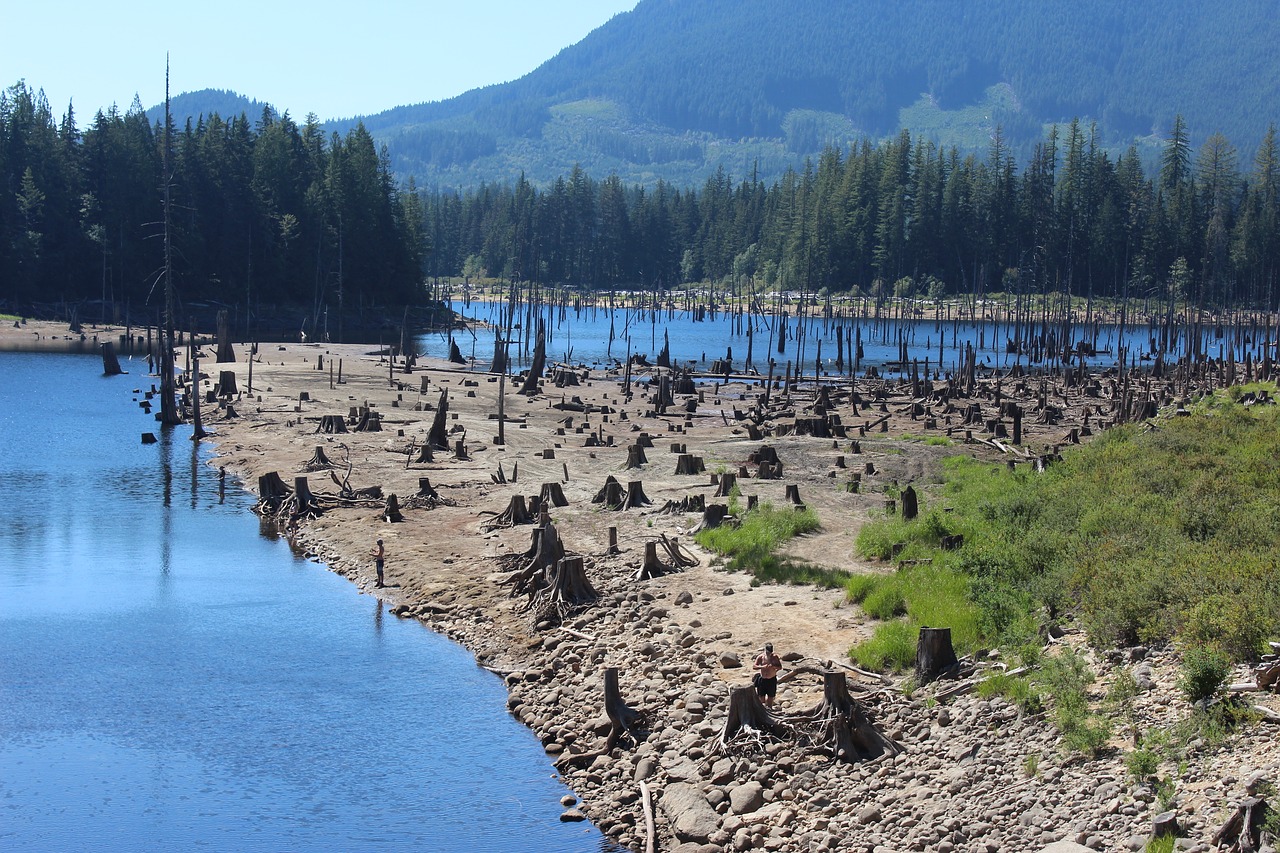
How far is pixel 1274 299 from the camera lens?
134 m

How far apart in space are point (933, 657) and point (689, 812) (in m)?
3.94

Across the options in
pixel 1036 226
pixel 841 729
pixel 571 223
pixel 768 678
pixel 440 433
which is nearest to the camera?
pixel 841 729

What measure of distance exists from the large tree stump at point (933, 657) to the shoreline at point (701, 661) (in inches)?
17.2

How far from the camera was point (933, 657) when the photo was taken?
648 inches

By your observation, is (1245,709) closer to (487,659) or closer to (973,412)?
(487,659)

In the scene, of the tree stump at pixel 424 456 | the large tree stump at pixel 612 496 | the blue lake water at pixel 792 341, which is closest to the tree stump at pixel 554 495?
the large tree stump at pixel 612 496

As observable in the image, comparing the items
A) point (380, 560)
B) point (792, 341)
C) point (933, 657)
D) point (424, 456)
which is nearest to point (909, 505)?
point (933, 657)

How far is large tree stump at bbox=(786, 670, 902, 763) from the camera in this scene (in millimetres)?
15219

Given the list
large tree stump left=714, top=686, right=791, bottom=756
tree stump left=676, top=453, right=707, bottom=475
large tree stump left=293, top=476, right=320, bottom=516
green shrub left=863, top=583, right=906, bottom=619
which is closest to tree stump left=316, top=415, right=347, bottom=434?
large tree stump left=293, top=476, right=320, bottom=516

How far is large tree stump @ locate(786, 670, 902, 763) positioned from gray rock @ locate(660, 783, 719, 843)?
5.12 feet

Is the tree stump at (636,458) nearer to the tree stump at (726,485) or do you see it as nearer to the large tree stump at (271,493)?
the tree stump at (726,485)

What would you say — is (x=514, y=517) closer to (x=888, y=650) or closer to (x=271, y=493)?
(x=271, y=493)

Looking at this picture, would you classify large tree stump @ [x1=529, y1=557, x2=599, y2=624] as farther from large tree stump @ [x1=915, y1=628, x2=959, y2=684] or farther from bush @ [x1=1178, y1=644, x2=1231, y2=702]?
bush @ [x1=1178, y1=644, x2=1231, y2=702]

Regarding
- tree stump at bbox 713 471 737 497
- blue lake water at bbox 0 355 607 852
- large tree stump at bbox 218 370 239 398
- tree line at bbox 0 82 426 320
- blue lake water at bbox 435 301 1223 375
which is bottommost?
blue lake water at bbox 0 355 607 852
